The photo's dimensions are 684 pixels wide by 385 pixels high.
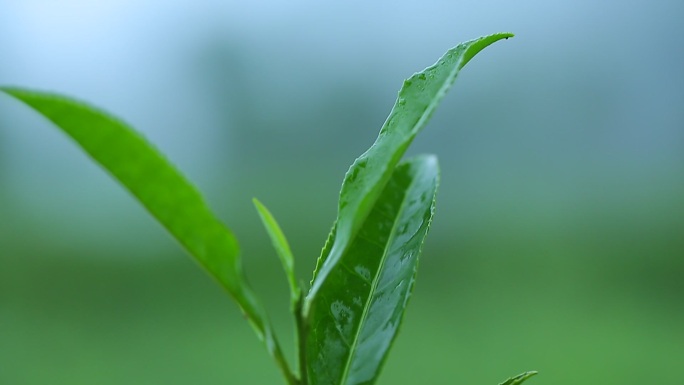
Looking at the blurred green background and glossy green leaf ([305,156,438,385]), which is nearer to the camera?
glossy green leaf ([305,156,438,385])

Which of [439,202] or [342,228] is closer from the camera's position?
[342,228]

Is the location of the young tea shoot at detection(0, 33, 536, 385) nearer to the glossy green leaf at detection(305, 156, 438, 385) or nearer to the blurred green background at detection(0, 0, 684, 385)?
the glossy green leaf at detection(305, 156, 438, 385)

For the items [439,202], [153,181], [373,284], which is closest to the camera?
[153,181]

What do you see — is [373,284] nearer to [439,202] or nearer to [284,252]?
[284,252]

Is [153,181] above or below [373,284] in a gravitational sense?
above

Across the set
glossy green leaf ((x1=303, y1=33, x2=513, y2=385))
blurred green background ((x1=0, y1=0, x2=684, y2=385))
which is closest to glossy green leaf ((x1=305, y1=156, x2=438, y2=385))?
glossy green leaf ((x1=303, y1=33, x2=513, y2=385))

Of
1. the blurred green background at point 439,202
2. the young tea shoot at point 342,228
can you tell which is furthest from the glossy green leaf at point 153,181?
the blurred green background at point 439,202

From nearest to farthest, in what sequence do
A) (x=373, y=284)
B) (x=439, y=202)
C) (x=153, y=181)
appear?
(x=153, y=181), (x=373, y=284), (x=439, y=202)

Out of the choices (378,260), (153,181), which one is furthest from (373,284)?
(153,181)
